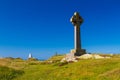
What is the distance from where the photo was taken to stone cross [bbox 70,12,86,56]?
46.5m

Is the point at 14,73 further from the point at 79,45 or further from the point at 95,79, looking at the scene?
the point at 79,45

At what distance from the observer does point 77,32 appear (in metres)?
47.7

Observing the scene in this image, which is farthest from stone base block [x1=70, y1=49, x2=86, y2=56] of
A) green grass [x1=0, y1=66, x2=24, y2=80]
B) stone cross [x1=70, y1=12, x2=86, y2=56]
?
green grass [x1=0, y1=66, x2=24, y2=80]

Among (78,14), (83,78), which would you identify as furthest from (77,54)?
(83,78)

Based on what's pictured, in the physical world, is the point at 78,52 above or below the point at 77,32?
below

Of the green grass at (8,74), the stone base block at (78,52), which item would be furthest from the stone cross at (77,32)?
the green grass at (8,74)

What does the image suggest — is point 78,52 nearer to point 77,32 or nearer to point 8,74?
point 77,32

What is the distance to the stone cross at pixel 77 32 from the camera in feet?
153

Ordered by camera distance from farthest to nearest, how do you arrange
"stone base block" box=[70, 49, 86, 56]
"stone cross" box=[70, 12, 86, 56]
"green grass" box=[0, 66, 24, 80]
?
"stone cross" box=[70, 12, 86, 56], "stone base block" box=[70, 49, 86, 56], "green grass" box=[0, 66, 24, 80]

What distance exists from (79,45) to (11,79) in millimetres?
23416

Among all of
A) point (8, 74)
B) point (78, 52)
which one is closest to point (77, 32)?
point (78, 52)

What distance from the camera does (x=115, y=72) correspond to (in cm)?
2122

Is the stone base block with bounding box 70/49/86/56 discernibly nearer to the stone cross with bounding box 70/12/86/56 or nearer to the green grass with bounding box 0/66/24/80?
the stone cross with bounding box 70/12/86/56

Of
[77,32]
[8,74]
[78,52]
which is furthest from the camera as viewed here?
[77,32]
